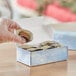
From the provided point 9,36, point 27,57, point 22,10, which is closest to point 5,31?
point 9,36

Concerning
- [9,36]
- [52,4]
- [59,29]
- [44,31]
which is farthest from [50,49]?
[52,4]

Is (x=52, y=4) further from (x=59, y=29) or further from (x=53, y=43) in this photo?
(x=53, y=43)

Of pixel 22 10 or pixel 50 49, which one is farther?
pixel 22 10

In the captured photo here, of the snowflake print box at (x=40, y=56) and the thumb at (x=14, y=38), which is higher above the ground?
the thumb at (x=14, y=38)

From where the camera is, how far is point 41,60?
1022 millimetres

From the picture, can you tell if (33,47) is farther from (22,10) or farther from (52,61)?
(22,10)

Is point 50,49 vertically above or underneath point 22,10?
underneath

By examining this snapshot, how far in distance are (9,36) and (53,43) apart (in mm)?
186

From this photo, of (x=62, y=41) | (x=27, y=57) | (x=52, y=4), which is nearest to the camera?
(x=27, y=57)

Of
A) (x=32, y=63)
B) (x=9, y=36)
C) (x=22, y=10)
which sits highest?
(x=22, y=10)

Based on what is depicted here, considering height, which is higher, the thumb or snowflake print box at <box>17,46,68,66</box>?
the thumb

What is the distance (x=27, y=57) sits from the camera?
1003mm

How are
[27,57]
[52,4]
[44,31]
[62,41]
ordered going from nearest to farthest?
[27,57]
[62,41]
[44,31]
[52,4]

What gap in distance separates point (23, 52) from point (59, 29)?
13.3 inches
